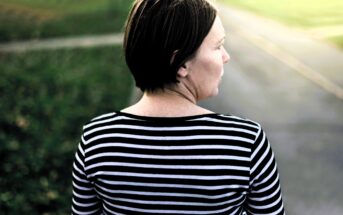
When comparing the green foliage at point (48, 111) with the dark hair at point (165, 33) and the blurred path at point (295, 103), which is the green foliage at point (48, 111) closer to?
the blurred path at point (295, 103)

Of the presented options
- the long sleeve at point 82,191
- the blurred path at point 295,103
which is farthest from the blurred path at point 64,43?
the long sleeve at point 82,191

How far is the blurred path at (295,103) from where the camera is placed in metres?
4.62

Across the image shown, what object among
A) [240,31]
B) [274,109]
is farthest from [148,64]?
[240,31]

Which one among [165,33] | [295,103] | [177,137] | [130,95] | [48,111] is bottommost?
[48,111]

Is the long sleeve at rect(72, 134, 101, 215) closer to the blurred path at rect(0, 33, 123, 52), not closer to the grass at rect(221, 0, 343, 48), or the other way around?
the grass at rect(221, 0, 343, 48)

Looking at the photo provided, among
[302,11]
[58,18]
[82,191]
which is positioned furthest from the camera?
[58,18]

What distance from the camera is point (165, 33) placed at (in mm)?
1252

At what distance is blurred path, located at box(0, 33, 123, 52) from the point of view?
1155 cm

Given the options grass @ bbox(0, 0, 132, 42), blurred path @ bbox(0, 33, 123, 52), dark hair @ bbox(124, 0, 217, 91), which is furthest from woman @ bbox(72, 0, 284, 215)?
grass @ bbox(0, 0, 132, 42)

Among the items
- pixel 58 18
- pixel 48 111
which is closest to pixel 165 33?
pixel 48 111

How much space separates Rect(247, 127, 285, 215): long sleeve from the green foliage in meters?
3.20

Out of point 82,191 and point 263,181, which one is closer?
point 263,181

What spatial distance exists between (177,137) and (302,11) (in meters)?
15.3

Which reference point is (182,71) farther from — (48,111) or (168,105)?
(48,111)
